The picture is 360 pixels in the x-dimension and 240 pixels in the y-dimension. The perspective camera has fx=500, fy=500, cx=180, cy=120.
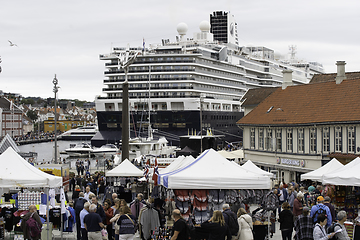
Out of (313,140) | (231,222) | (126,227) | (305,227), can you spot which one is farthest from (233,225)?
(313,140)

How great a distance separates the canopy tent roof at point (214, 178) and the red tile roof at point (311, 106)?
12982mm

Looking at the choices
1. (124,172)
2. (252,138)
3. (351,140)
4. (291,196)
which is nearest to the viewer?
(291,196)

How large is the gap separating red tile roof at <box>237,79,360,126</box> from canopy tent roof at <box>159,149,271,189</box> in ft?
42.6

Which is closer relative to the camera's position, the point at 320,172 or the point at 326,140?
the point at 320,172

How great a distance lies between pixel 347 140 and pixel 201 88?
4861 cm

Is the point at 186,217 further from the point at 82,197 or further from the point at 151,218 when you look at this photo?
the point at 82,197

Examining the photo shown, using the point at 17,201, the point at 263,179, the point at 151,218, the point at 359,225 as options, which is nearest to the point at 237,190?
the point at 263,179

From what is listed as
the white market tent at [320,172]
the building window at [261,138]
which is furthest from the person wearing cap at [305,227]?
the building window at [261,138]

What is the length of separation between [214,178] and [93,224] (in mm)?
2971

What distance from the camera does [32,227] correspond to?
10812mm

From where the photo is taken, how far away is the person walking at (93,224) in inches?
436

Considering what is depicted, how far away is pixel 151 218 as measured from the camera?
1154cm

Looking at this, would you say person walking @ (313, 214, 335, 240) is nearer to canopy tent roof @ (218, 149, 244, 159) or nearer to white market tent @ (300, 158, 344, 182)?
white market tent @ (300, 158, 344, 182)

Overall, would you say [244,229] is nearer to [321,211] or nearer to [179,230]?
[179,230]
